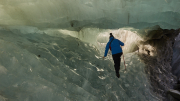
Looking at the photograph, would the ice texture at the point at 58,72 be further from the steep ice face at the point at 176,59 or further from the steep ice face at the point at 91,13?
the steep ice face at the point at 176,59

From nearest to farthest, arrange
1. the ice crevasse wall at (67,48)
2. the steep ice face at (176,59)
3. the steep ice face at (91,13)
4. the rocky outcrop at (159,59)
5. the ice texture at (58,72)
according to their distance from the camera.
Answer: the ice texture at (58,72), the ice crevasse wall at (67,48), the steep ice face at (91,13), the rocky outcrop at (159,59), the steep ice face at (176,59)

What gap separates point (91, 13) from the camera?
11.1 ft

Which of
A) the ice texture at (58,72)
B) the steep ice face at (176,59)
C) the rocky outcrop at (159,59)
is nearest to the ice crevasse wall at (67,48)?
the ice texture at (58,72)

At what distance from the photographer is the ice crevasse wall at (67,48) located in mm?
2328

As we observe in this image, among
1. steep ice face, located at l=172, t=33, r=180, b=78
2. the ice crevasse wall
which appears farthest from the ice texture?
steep ice face, located at l=172, t=33, r=180, b=78

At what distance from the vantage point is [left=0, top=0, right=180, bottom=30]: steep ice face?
2865mm

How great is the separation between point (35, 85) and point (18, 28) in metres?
1.71

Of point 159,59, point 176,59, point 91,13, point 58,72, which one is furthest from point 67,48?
point 176,59

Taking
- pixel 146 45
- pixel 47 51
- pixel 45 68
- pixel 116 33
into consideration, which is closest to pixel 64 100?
pixel 45 68

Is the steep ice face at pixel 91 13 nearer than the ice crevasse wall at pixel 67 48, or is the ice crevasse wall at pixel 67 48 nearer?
the ice crevasse wall at pixel 67 48

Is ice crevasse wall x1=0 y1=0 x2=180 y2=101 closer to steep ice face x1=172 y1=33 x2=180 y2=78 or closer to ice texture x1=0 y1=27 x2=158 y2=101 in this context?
ice texture x1=0 y1=27 x2=158 y2=101

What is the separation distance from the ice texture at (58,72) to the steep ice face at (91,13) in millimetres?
449

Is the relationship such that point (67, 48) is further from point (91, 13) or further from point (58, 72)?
point (91, 13)

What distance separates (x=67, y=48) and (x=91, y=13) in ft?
3.92
